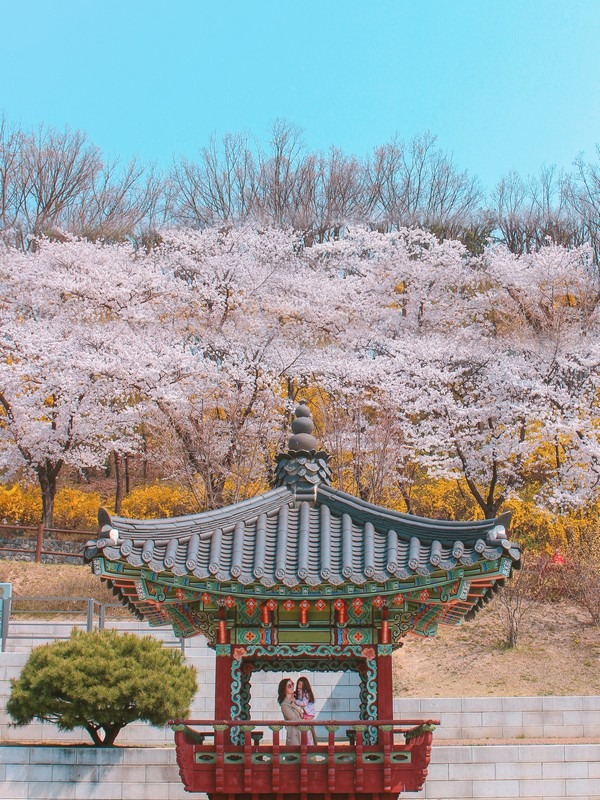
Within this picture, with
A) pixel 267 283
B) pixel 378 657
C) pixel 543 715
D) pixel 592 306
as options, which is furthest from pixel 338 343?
pixel 378 657

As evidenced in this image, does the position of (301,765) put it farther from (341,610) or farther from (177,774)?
(177,774)

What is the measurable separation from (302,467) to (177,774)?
641 centimetres

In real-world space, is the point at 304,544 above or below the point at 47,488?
below

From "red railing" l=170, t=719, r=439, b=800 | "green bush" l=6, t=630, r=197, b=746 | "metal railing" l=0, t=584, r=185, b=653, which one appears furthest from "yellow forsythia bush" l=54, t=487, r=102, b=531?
"red railing" l=170, t=719, r=439, b=800

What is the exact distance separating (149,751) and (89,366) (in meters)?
15.0

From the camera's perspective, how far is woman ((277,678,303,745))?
358 inches

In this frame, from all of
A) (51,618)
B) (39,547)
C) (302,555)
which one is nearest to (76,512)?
(39,547)

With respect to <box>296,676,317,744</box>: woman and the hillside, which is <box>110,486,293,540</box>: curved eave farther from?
the hillside

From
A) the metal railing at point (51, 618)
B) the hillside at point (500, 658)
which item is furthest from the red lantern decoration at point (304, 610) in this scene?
the hillside at point (500, 658)

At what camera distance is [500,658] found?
744 inches

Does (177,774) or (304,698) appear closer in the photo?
(304,698)

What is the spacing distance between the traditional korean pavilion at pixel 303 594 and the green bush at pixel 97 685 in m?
5.07

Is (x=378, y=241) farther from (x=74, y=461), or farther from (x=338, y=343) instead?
(x=74, y=461)

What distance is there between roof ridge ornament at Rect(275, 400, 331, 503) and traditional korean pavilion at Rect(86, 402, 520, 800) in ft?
0.07
